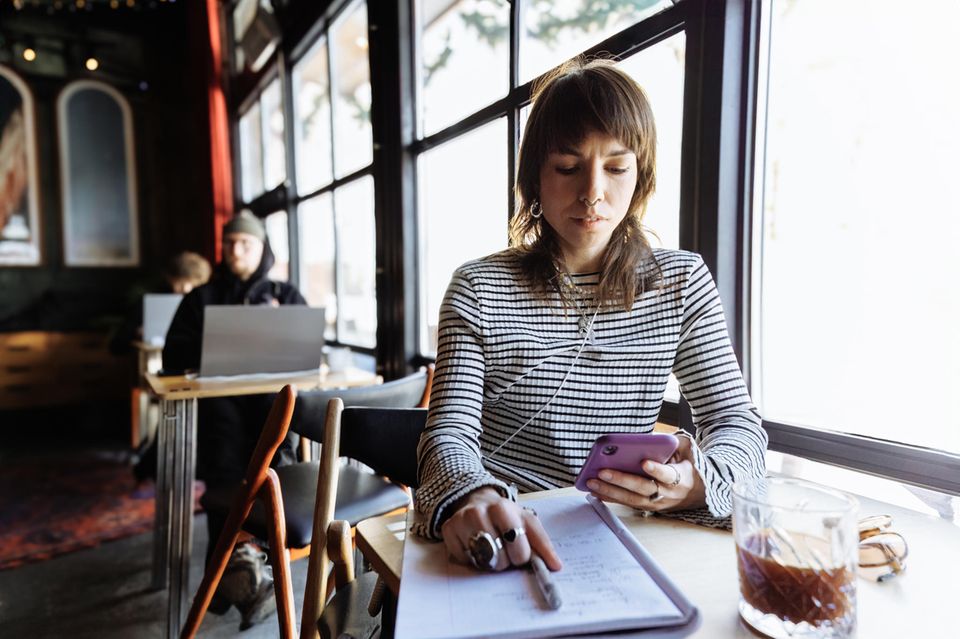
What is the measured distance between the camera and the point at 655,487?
2.47 ft

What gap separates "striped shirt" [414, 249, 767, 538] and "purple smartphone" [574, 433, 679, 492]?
0.28m

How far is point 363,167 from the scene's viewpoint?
10.4ft

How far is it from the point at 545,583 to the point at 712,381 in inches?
22.5

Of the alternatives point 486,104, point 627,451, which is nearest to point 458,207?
point 486,104

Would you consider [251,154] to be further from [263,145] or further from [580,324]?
[580,324]

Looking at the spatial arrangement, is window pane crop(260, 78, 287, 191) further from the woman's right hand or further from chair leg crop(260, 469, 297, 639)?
the woman's right hand

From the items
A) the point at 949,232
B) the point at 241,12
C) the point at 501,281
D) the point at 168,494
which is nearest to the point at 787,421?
the point at 949,232

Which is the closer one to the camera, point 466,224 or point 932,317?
point 932,317

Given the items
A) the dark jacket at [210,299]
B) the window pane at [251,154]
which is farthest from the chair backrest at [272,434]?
the window pane at [251,154]

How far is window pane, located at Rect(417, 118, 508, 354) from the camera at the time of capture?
235cm

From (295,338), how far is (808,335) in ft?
5.65

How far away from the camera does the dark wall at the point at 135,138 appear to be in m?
5.71

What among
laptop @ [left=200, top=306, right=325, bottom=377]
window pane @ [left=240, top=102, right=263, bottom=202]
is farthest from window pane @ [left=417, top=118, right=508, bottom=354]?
window pane @ [left=240, top=102, right=263, bottom=202]

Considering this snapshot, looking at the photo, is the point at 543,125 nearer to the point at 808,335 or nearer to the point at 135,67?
the point at 808,335
